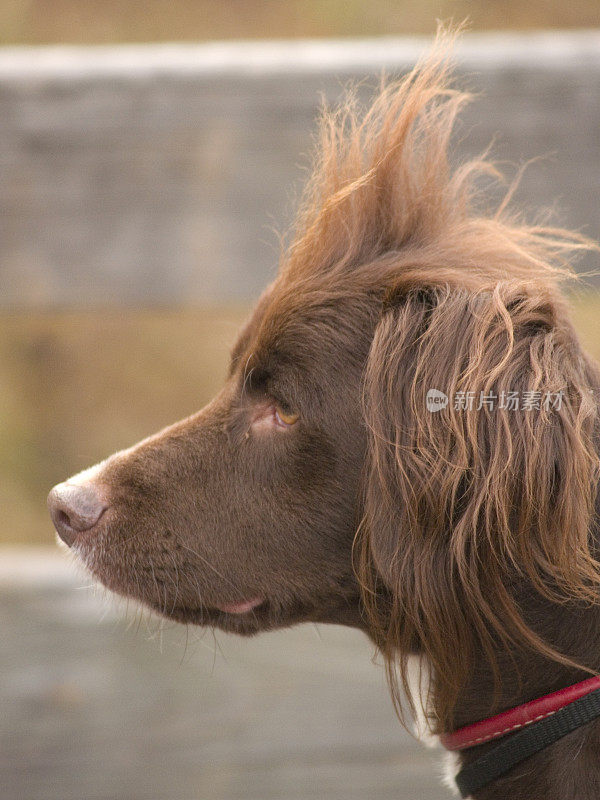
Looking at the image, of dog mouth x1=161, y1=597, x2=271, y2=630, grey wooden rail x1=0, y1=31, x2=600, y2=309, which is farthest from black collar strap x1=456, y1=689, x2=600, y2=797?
grey wooden rail x1=0, y1=31, x2=600, y2=309

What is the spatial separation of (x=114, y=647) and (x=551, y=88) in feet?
5.77

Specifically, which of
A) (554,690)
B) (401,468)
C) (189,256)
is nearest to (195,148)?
(189,256)

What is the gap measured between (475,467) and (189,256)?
3.25ft

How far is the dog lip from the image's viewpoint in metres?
1.75

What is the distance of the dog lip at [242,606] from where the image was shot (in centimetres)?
175

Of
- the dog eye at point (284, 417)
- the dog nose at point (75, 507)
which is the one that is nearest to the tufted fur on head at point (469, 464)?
the dog eye at point (284, 417)

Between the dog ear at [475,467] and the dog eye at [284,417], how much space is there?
151 mm

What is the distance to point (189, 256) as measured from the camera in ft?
7.10

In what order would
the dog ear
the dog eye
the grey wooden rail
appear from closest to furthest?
the dog ear
the dog eye
the grey wooden rail

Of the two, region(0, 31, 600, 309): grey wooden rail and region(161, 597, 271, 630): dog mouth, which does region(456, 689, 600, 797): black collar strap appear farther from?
region(0, 31, 600, 309): grey wooden rail

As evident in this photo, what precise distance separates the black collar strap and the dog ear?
11cm

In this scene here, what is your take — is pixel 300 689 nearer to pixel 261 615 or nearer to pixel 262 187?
pixel 261 615

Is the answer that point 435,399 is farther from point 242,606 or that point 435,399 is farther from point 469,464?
point 242,606

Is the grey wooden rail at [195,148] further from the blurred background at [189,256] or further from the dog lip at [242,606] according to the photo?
the dog lip at [242,606]
